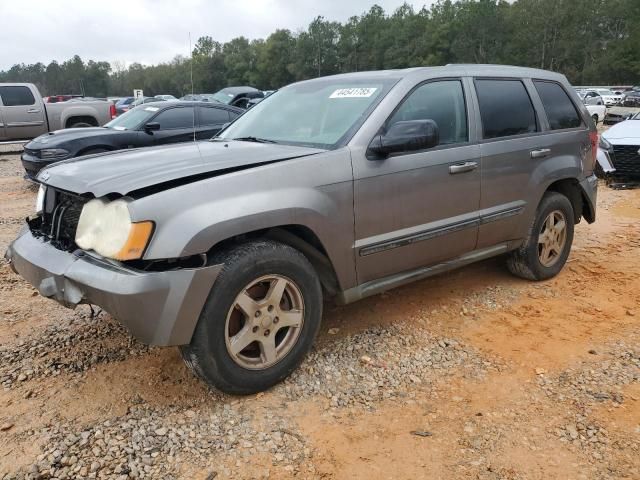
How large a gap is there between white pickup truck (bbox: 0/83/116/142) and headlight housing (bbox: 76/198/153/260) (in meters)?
11.7

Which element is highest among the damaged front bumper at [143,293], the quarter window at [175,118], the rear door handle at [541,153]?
the quarter window at [175,118]

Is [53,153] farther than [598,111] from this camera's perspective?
No

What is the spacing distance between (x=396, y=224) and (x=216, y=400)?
149cm

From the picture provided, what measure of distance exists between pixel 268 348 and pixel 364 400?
596mm

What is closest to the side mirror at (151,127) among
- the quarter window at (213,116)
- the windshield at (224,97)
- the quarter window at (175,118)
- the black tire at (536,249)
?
the quarter window at (175,118)

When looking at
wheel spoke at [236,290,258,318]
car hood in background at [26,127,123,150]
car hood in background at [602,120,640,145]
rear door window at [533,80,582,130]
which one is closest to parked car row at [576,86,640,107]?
car hood in background at [602,120,640,145]

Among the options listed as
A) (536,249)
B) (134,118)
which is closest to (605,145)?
(536,249)

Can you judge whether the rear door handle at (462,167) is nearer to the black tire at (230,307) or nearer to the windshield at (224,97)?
the black tire at (230,307)

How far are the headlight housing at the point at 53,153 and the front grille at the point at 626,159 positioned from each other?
9277 mm

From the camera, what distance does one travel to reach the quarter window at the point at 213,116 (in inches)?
364

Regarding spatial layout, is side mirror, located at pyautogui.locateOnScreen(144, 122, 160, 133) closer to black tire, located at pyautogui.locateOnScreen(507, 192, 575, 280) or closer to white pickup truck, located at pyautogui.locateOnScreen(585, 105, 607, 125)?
black tire, located at pyautogui.locateOnScreen(507, 192, 575, 280)

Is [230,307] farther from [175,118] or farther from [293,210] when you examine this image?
[175,118]

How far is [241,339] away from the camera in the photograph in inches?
109

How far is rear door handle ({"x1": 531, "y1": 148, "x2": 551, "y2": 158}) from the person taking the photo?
4182 millimetres
